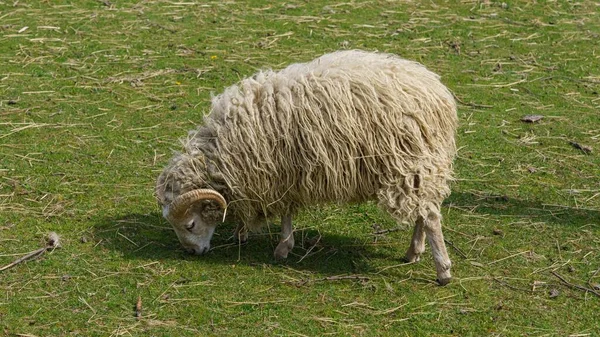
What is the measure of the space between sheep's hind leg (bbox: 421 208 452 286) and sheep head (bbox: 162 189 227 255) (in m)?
1.37

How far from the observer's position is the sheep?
5.66 meters

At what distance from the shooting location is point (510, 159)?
771cm

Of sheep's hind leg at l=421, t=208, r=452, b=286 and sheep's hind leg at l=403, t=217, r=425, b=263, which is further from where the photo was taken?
sheep's hind leg at l=403, t=217, r=425, b=263

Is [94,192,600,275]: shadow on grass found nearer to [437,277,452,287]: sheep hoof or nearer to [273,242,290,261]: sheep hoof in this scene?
[273,242,290,261]: sheep hoof

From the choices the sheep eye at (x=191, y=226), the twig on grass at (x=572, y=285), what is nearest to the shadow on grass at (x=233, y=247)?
the sheep eye at (x=191, y=226)

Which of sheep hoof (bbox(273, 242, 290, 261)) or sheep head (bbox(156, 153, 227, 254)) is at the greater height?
sheep head (bbox(156, 153, 227, 254))

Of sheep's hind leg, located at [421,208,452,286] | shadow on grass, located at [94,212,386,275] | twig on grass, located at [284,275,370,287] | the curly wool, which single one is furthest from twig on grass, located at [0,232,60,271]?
sheep's hind leg, located at [421,208,452,286]

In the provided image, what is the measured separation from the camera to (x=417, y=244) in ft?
20.0

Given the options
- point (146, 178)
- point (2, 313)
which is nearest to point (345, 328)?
point (2, 313)

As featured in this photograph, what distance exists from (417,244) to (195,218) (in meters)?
1.55

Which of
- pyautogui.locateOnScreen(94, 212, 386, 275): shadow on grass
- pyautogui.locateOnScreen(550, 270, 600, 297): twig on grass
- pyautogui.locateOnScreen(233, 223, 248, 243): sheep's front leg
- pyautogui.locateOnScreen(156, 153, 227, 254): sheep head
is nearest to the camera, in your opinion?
pyautogui.locateOnScreen(550, 270, 600, 297): twig on grass

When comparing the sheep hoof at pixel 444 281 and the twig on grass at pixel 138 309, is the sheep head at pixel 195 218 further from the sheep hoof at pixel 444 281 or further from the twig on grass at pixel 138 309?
the sheep hoof at pixel 444 281

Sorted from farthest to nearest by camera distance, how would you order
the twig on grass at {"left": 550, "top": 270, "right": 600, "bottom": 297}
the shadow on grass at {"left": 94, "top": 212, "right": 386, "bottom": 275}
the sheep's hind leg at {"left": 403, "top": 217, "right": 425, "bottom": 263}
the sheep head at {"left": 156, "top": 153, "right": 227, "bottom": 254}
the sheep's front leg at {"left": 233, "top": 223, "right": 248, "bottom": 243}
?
the sheep's front leg at {"left": 233, "top": 223, "right": 248, "bottom": 243} → the shadow on grass at {"left": 94, "top": 212, "right": 386, "bottom": 275} → the sheep's hind leg at {"left": 403, "top": 217, "right": 425, "bottom": 263} → the sheep head at {"left": 156, "top": 153, "right": 227, "bottom": 254} → the twig on grass at {"left": 550, "top": 270, "right": 600, "bottom": 297}

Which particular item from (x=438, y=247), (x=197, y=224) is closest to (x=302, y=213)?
(x=197, y=224)
